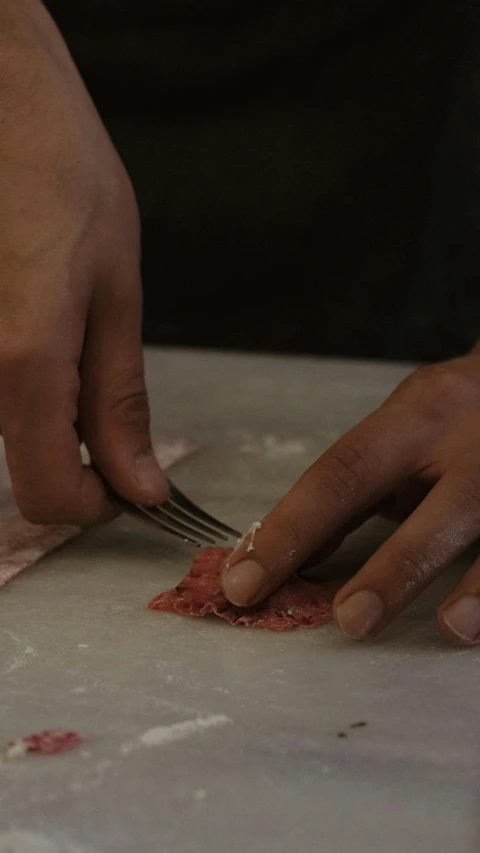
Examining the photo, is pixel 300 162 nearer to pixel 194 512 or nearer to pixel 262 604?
pixel 194 512

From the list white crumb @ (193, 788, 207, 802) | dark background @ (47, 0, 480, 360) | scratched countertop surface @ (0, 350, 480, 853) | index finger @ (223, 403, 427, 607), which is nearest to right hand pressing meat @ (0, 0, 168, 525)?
scratched countertop surface @ (0, 350, 480, 853)

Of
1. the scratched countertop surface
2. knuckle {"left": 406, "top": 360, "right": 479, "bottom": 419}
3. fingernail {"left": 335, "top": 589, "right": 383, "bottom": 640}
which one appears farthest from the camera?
knuckle {"left": 406, "top": 360, "right": 479, "bottom": 419}

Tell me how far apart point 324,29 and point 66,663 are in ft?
5.19

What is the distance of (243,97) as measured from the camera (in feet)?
7.06

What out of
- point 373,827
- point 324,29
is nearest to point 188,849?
point 373,827

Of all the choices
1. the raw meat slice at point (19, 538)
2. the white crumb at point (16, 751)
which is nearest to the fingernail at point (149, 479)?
the raw meat slice at point (19, 538)

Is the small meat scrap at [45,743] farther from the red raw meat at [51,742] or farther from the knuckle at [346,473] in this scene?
the knuckle at [346,473]

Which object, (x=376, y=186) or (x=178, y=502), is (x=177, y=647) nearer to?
(x=178, y=502)

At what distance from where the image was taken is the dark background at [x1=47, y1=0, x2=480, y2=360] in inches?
82.7

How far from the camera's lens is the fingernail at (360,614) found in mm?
1010

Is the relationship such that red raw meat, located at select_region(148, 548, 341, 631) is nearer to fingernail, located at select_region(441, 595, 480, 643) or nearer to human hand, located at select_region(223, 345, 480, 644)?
human hand, located at select_region(223, 345, 480, 644)

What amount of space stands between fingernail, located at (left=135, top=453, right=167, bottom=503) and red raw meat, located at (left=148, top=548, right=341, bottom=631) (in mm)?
165

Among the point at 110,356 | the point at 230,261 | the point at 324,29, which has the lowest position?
the point at 230,261

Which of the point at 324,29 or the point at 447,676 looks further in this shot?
the point at 324,29
